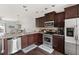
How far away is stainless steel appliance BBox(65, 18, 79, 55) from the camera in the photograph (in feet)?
6.55

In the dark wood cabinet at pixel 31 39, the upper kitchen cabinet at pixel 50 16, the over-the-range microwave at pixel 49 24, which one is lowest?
the dark wood cabinet at pixel 31 39

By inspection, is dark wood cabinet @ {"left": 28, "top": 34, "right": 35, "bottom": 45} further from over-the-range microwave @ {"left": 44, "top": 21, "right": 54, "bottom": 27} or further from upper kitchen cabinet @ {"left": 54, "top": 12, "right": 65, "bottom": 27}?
upper kitchen cabinet @ {"left": 54, "top": 12, "right": 65, "bottom": 27}

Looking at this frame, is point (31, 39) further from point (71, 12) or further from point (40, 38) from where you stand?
point (71, 12)

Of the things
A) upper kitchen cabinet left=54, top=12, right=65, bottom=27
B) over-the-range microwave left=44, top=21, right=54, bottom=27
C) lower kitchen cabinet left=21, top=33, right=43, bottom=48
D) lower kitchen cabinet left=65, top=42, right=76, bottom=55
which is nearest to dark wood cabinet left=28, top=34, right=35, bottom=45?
lower kitchen cabinet left=21, top=33, right=43, bottom=48

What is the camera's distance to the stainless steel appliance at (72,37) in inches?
78.7

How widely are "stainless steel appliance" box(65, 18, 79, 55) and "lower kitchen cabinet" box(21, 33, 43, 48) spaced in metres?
0.87

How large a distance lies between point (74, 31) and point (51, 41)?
0.82 m

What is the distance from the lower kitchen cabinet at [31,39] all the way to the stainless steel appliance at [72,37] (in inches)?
34.3

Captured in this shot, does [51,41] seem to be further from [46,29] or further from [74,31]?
[74,31]

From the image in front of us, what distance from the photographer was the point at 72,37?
2111mm

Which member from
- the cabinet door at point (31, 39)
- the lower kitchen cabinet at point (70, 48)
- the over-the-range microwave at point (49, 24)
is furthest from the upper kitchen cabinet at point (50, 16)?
the lower kitchen cabinet at point (70, 48)

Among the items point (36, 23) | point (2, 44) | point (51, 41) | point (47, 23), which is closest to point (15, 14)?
point (36, 23)

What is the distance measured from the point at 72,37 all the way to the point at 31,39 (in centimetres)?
135

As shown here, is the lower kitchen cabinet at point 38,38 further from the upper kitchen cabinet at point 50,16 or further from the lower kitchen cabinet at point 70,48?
the lower kitchen cabinet at point 70,48
